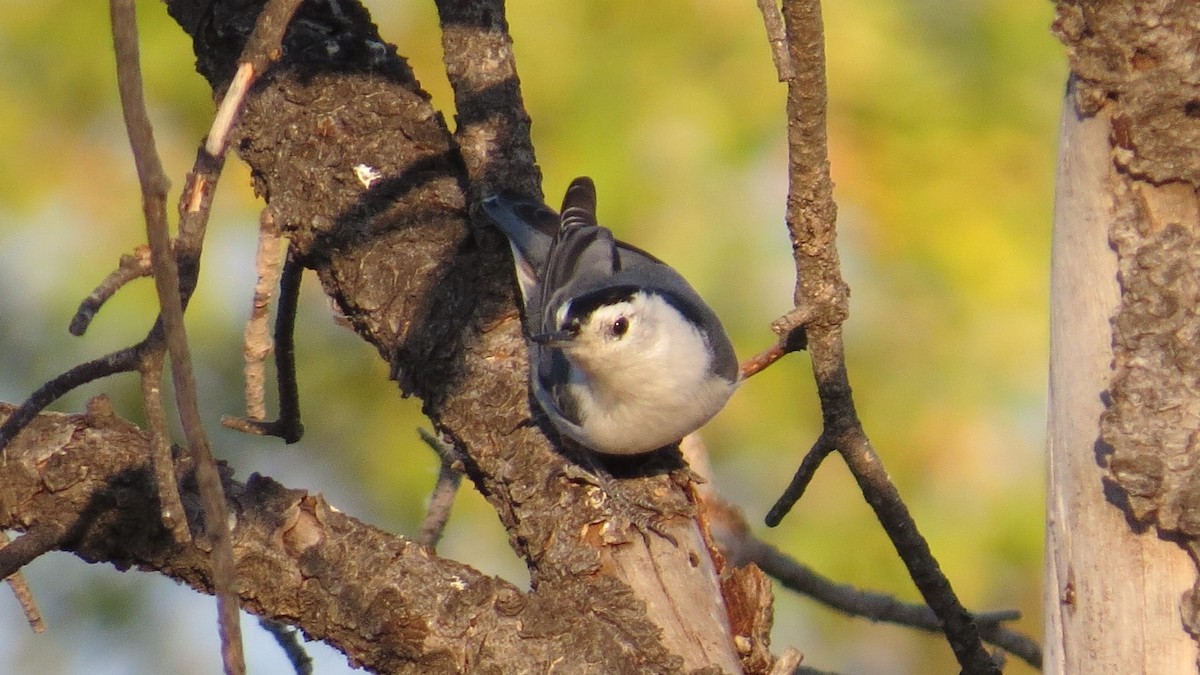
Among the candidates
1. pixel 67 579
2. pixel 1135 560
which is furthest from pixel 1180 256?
pixel 67 579

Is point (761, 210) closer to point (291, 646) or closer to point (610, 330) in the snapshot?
point (610, 330)

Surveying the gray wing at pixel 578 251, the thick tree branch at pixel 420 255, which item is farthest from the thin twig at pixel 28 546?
the gray wing at pixel 578 251

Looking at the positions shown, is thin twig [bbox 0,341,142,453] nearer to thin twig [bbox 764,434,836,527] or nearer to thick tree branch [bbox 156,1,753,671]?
thick tree branch [bbox 156,1,753,671]

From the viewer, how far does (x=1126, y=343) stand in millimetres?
1618

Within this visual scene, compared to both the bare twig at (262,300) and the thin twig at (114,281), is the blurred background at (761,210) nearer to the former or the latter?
the bare twig at (262,300)

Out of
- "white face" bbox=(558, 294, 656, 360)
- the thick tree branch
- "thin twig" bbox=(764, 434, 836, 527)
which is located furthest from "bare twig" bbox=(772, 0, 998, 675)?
"white face" bbox=(558, 294, 656, 360)

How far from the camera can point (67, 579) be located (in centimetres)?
Result: 432

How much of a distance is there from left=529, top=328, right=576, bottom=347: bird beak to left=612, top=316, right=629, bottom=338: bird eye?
0.14m

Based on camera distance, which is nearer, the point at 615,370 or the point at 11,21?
the point at 615,370

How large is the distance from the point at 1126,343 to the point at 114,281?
4.15 ft

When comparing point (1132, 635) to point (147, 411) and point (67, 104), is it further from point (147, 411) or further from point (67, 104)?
point (67, 104)

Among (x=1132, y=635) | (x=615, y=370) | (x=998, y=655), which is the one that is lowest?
(x=998, y=655)

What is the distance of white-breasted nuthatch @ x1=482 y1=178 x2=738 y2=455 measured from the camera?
106 inches

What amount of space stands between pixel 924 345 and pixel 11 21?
2.84 m
